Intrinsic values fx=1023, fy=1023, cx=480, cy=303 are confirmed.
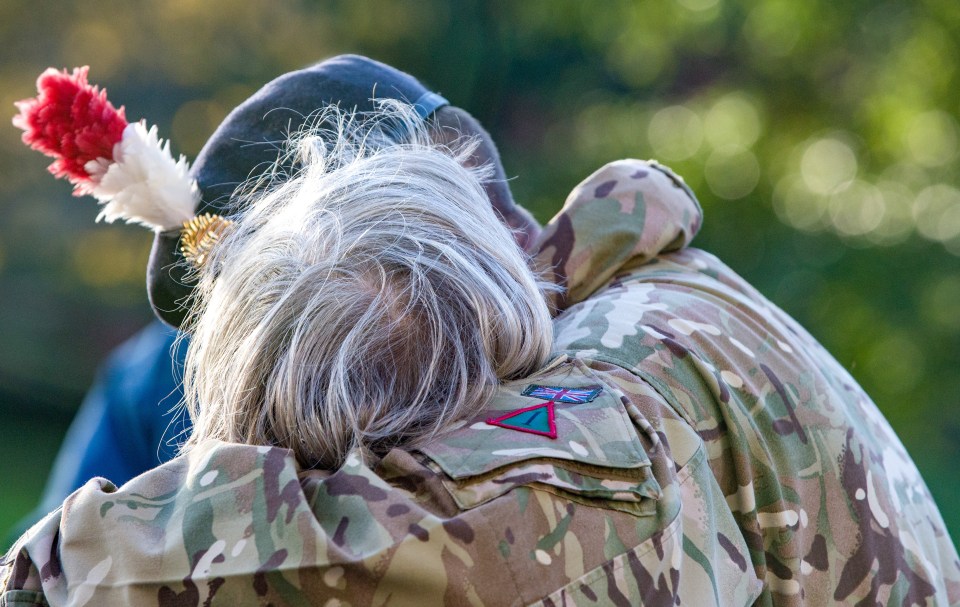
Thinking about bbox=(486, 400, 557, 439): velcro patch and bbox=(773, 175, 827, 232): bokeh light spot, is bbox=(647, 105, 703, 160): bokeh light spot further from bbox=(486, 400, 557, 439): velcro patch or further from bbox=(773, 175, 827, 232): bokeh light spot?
bbox=(486, 400, 557, 439): velcro patch

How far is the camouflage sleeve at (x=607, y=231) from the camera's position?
1280 millimetres

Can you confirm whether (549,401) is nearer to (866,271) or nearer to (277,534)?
(277,534)

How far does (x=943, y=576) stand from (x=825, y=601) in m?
0.26

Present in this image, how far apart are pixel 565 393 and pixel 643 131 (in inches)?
185

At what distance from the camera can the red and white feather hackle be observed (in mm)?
1313

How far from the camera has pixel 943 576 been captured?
121 centimetres

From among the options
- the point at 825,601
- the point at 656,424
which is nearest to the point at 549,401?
the point at 656,424

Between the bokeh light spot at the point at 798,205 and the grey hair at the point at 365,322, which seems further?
the bokeh light spot at the point at 798,205

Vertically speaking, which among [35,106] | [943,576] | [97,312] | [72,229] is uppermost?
[35,106]

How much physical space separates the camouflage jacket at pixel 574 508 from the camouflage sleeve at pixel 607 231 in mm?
116

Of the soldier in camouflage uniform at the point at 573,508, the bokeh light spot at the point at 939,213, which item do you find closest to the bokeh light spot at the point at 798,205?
the bokeh light spot at the point at 939,213

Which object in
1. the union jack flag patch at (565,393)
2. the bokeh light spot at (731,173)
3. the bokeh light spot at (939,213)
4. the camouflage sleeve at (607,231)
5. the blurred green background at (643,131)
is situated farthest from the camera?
the bokeh light spot at (731,173)

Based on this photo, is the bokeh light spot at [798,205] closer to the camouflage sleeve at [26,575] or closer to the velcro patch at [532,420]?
the velcro patch at [532,420]

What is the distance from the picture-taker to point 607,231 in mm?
1286
